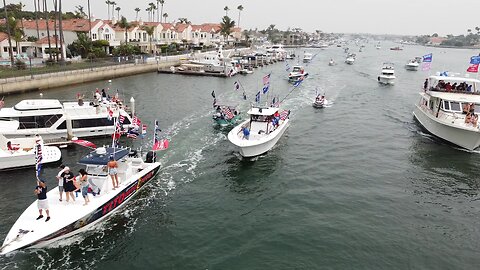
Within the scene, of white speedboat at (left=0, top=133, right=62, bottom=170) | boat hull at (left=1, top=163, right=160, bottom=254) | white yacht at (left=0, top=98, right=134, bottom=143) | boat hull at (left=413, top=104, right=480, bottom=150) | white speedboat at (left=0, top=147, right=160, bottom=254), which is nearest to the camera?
boat hull at (left=1, top=163, right=160, bottom=254)

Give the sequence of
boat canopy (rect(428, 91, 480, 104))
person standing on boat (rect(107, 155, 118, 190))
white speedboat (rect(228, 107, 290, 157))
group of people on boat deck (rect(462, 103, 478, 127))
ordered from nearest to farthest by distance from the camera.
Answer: person standing on boat (rect(107, 155, 118, 190))
white speedboat (rect(228, 107, 290, 157))
group of people on boat deck (rect(462, 103, 478, 127))
boat canopy (rect(428, 91, 480, 104))

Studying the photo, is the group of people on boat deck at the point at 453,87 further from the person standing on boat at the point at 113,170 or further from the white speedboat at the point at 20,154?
the white speedboat at the point at 20,154

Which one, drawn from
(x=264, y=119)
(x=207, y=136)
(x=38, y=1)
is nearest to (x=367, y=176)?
(x=264, y=119)

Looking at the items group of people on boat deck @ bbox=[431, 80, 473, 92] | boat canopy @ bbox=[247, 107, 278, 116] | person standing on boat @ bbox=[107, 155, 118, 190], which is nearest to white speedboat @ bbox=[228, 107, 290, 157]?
boat canopy @ bbox=[247, 107, 278, 116]

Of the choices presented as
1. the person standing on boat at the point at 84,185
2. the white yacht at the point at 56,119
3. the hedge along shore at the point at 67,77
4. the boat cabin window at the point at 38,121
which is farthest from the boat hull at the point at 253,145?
the hedge along shore at the point at 67,77

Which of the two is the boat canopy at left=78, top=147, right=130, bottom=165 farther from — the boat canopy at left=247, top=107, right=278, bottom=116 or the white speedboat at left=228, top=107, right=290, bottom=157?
the boat canopy at left=247, top=107, right=278, bottom=116

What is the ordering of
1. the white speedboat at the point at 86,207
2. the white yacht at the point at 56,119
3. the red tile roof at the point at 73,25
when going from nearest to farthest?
the white speedboat at the point at 86,207 < the white yacht at the point at 56,119 < the red tile roof at the point at 73,25
